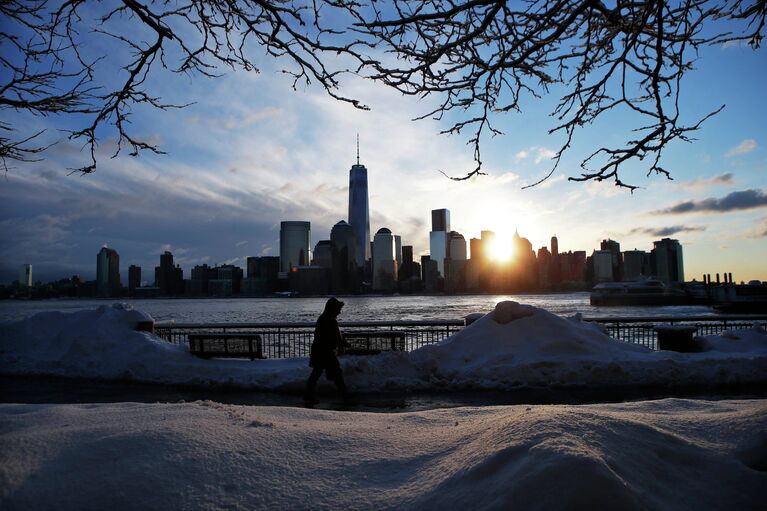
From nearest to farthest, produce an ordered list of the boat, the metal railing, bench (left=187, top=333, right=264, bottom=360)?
bench (left=187, top=333, right=264, bottom=360) → the metal railing → the boat

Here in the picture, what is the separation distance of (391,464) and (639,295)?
101 m

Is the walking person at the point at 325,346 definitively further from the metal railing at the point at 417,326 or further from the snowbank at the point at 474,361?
the metal railing at the point at 417,326

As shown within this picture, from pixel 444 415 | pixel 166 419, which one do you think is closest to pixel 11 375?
pixel 166 419

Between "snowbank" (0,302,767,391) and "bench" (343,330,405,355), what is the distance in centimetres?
93

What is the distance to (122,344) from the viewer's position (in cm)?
1370

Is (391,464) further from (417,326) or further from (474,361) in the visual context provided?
(417,326)

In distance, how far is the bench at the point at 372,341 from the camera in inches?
503

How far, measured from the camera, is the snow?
2527mm

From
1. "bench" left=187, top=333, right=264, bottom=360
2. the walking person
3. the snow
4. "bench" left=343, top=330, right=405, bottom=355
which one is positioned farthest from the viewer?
"bench" left=187, top=333, right=264, bottom=360

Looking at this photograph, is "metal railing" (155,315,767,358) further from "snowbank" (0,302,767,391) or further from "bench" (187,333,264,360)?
"snowbank" (0,302,767,391)

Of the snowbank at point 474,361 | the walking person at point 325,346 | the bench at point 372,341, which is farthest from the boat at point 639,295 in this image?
the walking person at point 325,346

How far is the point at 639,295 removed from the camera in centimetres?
9125

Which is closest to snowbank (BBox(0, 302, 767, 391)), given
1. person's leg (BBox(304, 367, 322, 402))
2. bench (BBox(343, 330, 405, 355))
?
bench (BBox(343, 330, 405, 355))

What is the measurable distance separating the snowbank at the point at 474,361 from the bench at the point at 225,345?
1.31ft
